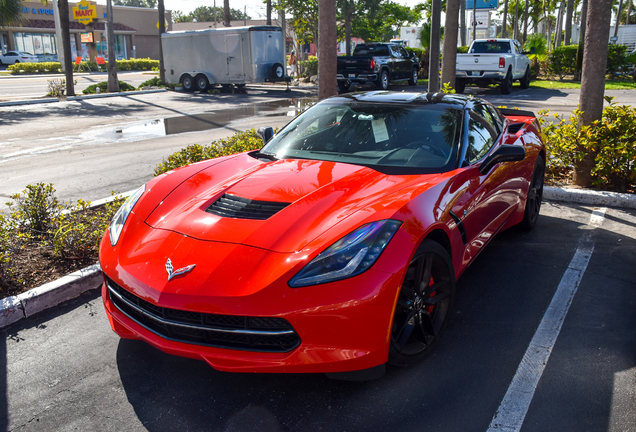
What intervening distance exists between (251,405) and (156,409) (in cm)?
49

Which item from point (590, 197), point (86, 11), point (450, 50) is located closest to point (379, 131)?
point (590, 197)

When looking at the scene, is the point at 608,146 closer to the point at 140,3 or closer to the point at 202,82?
the point at 202,82

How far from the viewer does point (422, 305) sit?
10.3ft

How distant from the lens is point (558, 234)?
562cm

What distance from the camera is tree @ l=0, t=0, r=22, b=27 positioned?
22562mm

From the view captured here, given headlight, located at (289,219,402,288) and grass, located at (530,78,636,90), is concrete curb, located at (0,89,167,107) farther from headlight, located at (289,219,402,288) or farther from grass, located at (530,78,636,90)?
headlight, located at (289,219,402,288)

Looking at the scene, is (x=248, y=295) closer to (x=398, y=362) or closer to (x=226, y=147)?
(x=398, y=362)

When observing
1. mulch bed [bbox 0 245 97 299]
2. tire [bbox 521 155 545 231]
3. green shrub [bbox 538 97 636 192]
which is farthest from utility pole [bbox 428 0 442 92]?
mulch bed [bbox 0 245 97 299]

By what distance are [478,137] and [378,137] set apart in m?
0.83

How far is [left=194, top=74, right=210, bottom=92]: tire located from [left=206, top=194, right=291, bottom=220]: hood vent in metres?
23.5

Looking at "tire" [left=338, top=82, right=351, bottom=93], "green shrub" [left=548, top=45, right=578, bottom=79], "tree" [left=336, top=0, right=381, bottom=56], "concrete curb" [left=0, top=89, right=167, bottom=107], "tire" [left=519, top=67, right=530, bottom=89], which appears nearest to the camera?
"concrete curb" [left=0, top=89, right=167, bottom=107]

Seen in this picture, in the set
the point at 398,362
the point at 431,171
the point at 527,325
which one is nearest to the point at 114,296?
the point at 398,362

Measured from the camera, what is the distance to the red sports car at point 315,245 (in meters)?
2.62

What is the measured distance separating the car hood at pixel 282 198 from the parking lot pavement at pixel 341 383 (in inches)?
32.9
